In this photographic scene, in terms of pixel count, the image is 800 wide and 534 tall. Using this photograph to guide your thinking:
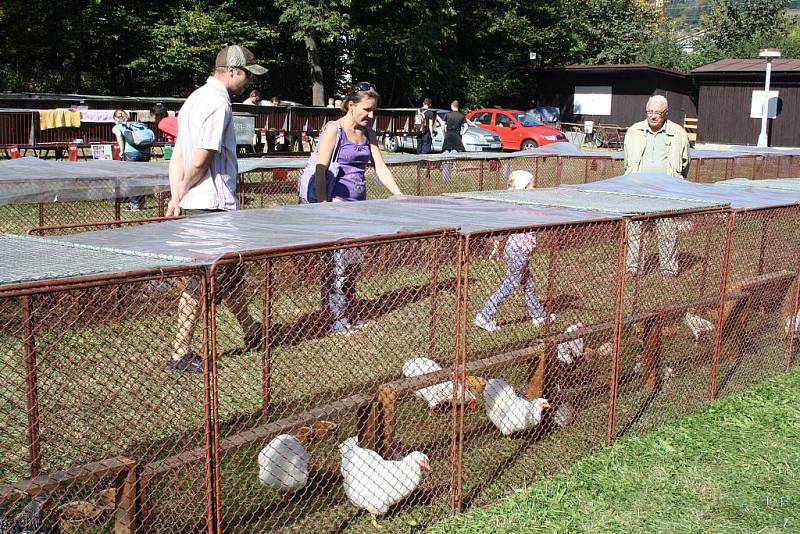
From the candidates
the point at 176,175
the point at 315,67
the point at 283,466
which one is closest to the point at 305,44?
the point at 315,67

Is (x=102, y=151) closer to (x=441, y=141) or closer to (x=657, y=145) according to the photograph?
(x=657, y=145)

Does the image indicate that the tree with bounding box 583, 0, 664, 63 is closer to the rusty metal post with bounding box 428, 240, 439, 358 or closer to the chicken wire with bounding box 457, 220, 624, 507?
the chicken wire with bounding box 457, 220, 624, 507

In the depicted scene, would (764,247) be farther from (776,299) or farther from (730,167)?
(730,167)

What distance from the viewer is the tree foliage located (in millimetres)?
32906

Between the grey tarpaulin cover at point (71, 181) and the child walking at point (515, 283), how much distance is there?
3607 mm

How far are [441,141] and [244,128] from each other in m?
9.33

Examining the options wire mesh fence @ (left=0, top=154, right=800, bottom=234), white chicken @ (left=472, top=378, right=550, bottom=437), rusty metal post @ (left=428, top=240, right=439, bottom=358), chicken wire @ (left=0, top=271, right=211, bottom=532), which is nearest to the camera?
chicken wire @ (left=0, top=271, right=211, bottom=532)

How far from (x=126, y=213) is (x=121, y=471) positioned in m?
7.32

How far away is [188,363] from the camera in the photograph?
157 inches

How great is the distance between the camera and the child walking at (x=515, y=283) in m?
5.14

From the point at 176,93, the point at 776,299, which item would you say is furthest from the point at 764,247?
the point at 176,93

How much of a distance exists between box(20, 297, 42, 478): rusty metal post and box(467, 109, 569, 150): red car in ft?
87.4

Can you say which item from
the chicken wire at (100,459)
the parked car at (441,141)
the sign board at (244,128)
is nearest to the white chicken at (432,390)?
the chicken wire at (100,459)

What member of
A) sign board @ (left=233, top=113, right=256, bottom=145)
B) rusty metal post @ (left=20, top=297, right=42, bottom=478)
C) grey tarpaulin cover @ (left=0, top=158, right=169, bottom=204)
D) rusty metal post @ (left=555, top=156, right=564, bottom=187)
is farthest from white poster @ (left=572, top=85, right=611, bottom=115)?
rusty metal post @ (left=20, top=297, right=42, bottom=478)
